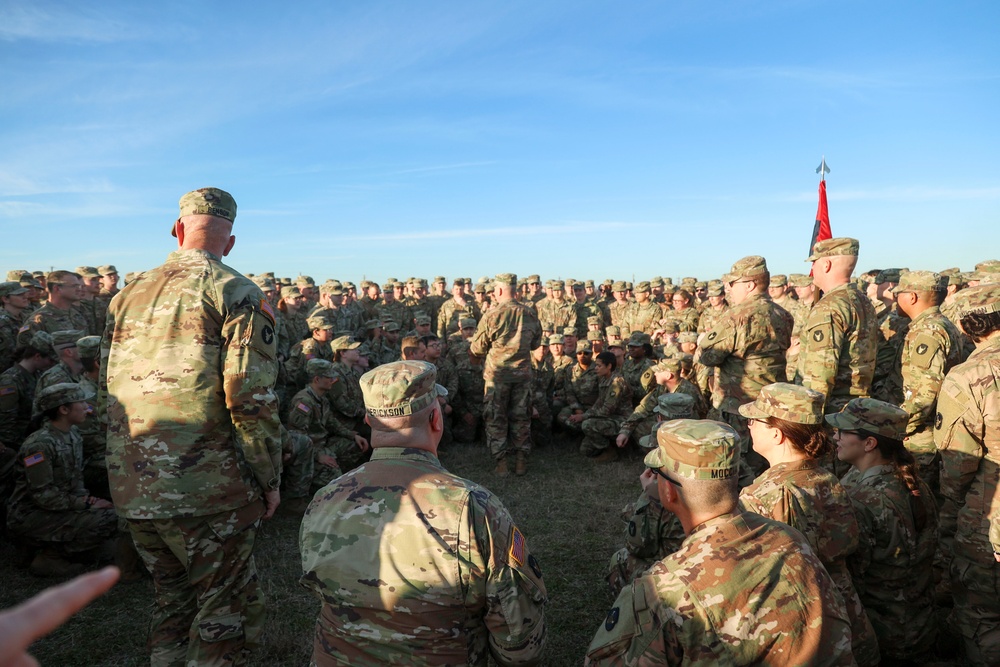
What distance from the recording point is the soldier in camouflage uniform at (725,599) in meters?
2.03

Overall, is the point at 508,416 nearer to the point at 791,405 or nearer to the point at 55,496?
the point at 55,496

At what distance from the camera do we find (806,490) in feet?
9.77

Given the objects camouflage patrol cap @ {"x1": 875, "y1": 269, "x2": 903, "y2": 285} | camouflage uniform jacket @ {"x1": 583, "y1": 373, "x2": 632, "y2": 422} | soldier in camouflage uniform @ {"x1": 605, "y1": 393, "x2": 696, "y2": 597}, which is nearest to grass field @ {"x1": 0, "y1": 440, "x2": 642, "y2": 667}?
soldier in camouflage uniform @ {"x1": 605, "y1": 393, "x2": 696, "y2": 597}

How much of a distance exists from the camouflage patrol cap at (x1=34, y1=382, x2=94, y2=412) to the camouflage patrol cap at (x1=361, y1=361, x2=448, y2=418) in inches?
159

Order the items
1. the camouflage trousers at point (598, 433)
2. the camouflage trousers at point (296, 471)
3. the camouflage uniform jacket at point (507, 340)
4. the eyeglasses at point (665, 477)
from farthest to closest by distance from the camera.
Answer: the camouflage trousers at point (598, 433) → the camouflage uniform jacket at point (507, 340) → the camouflage trousers at point (296, 471) → the eyeglasses at point (665, 477)

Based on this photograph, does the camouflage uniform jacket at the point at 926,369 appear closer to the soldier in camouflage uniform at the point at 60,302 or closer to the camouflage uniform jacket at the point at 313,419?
the camouflage uniform jacket at the point at 313,419

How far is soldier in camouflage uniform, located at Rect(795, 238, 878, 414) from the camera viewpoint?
5.19m

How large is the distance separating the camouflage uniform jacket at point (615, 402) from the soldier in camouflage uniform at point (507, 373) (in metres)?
1.18

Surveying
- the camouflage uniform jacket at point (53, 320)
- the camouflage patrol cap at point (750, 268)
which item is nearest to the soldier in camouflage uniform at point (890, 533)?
the camouflage patrol cap at point (750, 268)

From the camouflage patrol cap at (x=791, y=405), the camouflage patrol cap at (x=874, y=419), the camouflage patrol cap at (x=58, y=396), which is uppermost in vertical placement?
the camouflage patrol cap at (x=791, y=405)

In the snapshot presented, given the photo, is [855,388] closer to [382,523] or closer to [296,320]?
[382,523]

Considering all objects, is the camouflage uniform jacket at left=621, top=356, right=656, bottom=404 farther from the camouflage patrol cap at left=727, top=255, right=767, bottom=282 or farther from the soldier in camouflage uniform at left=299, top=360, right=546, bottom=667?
the soldier in camouflage uniform at left=299, top=360, right=546, bottom=667

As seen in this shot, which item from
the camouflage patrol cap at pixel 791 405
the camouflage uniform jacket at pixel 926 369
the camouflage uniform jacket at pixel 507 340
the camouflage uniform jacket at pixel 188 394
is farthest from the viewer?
the camouflage uniform jacket at pixel 507 340

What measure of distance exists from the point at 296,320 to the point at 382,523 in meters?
9.49
